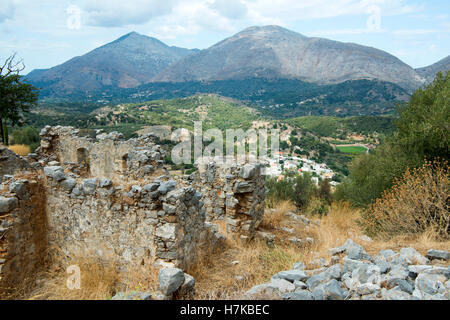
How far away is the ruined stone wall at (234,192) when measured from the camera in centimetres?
741

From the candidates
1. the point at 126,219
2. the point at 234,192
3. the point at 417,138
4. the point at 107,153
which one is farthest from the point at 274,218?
the point at 107,153

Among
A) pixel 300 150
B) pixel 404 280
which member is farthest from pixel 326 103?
pixel 404 280

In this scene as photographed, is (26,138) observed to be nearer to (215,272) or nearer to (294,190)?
(294,190)

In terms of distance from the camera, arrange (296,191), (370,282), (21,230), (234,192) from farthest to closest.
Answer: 1. (296,191)
2. (234,192)
3. (21,230)
4. (370,282)

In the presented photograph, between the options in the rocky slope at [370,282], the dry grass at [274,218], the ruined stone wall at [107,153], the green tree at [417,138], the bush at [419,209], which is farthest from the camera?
the ruined stone wall at [107,153]

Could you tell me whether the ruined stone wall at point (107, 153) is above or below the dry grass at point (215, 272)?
above

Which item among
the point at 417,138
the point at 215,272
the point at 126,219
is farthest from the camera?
the point at 417,138

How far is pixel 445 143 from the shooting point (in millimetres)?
8516

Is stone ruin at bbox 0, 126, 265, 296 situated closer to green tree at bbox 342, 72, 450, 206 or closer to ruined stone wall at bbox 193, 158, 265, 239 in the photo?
ruined stone wall at bbox 193, 158, 265, 239

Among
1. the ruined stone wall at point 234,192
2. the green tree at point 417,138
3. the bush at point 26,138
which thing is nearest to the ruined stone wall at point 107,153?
the ruined stone wall at point 234,192

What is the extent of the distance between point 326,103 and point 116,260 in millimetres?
149946

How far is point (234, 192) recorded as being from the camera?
7465mm

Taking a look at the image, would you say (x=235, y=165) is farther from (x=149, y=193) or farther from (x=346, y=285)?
(x=346, y=285)

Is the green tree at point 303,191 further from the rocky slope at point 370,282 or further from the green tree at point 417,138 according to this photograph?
the rocky slope at point 370,282
